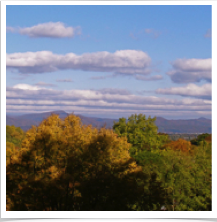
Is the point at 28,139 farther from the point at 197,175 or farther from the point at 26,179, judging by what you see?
the point at 197,175

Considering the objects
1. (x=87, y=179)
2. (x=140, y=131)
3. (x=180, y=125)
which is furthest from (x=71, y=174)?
(x=180, y=125)

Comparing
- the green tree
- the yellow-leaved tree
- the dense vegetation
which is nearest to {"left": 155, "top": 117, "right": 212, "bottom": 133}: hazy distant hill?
the green tree

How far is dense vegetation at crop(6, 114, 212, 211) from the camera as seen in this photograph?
907 inches

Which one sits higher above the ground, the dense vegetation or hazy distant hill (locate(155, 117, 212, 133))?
hazy distant hill (locate(155, 117, 212, 133))

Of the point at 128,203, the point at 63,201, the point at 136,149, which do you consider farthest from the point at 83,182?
the point at 136,149

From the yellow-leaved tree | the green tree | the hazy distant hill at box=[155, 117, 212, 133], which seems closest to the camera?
the yellow-leaved tree

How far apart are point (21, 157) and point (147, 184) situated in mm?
9929

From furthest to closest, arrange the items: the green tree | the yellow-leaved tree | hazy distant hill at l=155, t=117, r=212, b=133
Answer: hazy distant hill at l=155, t=117, r=212, b=133
the green tree
the yellow-leaved tree

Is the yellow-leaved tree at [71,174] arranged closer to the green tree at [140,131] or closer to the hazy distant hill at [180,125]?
the green tree at [140,131]

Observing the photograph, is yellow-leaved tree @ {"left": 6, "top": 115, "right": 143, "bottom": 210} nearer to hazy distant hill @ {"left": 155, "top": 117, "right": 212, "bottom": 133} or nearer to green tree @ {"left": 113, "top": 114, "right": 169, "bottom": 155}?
green tree @ {"left": 113, "top": 114, "right": 169, "bottom": 155}

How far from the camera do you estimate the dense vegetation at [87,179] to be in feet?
75.6

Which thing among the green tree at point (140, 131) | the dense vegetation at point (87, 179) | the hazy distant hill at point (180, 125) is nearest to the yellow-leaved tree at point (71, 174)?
the dense vegetation at point (87, 179)

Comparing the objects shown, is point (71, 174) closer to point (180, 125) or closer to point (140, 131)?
point (140, 131)

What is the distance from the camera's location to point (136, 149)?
40500 millimetres
